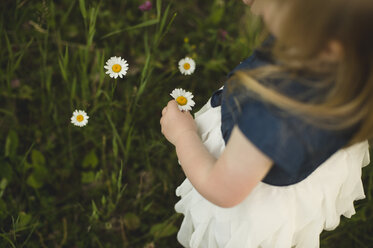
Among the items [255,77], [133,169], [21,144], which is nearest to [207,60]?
[133,169]

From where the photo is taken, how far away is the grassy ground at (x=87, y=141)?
1.26m

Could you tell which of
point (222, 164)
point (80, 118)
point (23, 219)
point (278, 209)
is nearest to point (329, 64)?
point (222, 164)

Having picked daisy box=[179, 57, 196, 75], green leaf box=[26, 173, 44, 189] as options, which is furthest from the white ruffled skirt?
green leaf box=[26, 173, 44, 189]

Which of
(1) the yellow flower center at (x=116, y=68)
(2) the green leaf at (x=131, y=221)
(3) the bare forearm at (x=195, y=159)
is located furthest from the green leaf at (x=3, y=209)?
(3) the bare forearm at (x=195, y=159)

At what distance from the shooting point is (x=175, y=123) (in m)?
0.95

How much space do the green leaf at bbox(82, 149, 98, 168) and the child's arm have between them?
51cm

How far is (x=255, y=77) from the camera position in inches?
26.6

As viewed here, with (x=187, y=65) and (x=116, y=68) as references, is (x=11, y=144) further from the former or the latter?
(x=187, y=65)

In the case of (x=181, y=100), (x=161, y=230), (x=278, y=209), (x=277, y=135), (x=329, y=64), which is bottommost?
(x=161, y=230)

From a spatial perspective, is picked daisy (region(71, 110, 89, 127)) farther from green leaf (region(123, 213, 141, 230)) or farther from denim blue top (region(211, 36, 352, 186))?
denim blue top (region(211, 36, 352, 186))

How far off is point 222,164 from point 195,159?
13 centimetres

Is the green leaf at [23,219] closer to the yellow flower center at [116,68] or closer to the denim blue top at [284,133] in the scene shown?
the yellow flower center at [116,68]

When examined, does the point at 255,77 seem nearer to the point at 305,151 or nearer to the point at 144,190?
the point at 305,151

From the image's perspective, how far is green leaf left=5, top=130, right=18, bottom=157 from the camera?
130 centimetres
